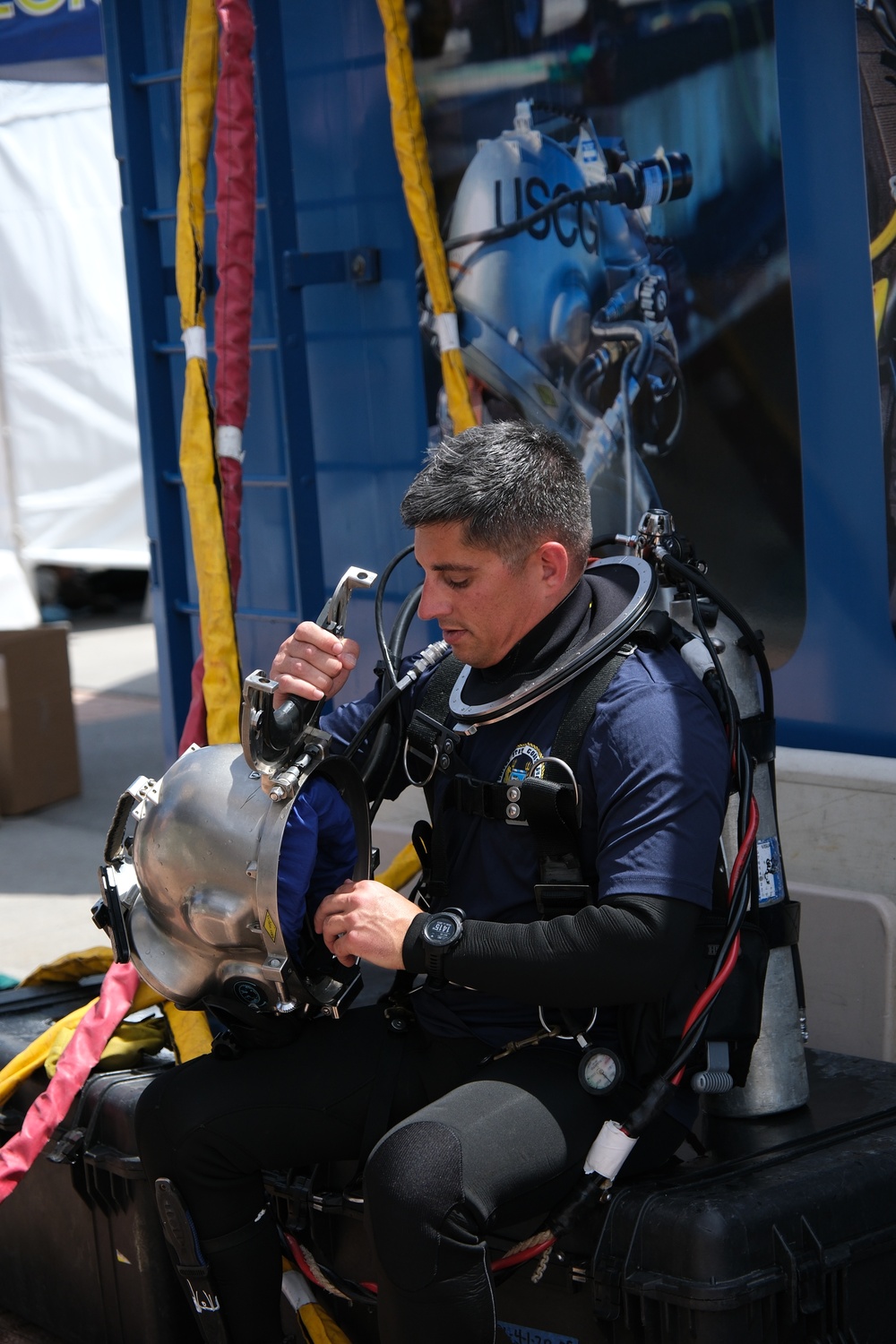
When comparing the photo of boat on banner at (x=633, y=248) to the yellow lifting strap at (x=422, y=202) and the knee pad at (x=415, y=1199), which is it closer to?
the yellow lifting strap at (x=422, y=202)

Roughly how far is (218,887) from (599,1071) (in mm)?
563

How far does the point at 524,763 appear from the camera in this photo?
2.04m

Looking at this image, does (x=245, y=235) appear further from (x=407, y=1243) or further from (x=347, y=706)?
(x=407, y=1243)

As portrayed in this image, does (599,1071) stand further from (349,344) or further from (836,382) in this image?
(349,344)

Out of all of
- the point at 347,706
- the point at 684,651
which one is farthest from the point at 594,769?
the point at 347,706

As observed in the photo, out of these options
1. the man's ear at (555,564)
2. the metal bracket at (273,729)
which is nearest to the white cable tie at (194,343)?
the metal bracket at (273,729)

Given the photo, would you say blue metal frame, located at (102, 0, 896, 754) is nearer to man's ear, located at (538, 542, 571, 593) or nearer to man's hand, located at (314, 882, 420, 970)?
man's ear, located at (538, 542, 571, 593)

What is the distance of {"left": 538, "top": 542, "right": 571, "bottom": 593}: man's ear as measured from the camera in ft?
6.72

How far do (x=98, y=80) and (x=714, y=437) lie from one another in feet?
16.8

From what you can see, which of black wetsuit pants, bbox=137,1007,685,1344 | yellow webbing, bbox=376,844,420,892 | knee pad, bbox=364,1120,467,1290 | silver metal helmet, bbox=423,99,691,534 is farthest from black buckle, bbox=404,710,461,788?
silver metal helmet, bbox=423,99,691,534

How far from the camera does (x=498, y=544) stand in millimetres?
2021

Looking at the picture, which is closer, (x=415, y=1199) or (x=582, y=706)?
(x=415, y=1199)

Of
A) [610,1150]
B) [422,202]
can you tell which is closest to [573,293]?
[422,202]

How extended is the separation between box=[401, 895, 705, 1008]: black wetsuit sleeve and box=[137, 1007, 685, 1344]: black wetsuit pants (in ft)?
0.51
